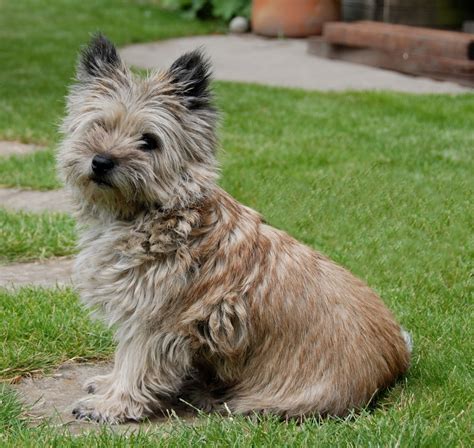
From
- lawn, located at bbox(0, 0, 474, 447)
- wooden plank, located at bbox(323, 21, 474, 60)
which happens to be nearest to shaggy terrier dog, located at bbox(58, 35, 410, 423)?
lawn, located at bbox(0, 0, 474, 447)

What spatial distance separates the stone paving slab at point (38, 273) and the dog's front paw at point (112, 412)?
5.51ft

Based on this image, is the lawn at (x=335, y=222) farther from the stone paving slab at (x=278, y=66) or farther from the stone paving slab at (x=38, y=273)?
the stone paving slab at (x=278, y=66)

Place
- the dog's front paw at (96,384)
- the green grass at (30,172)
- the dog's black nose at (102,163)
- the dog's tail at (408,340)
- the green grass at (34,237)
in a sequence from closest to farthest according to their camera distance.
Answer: the dog's black nose at (102,163) < the dog's front paw at (96,384) < the dog's tail at (408,340) < the green grass at (34,237) < the green grass at (30,172)

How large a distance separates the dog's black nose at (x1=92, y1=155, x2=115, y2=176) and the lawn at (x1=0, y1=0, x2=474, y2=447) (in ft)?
3.36

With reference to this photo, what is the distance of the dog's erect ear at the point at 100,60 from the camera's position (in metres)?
4.36

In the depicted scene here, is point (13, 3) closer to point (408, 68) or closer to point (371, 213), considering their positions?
point (408, 68)

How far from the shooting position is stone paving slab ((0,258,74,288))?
600cm

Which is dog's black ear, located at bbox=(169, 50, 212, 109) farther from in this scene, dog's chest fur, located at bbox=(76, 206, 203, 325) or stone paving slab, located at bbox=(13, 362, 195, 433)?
stone paving slab, located at bbox=(13, 362, 195, 433)

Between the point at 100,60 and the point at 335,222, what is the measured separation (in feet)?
10.6

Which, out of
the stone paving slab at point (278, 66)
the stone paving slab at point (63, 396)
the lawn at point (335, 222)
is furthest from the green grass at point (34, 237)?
the stone paving slab at point (278, 66)

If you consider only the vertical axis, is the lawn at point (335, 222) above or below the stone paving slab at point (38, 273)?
above

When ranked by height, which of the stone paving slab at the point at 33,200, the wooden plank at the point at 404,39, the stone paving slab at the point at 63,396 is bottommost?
the stone paving slab at the point at 33,200

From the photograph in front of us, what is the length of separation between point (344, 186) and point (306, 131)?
74.5 inches

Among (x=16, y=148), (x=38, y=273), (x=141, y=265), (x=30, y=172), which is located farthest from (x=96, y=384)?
(x=16, y=148)
